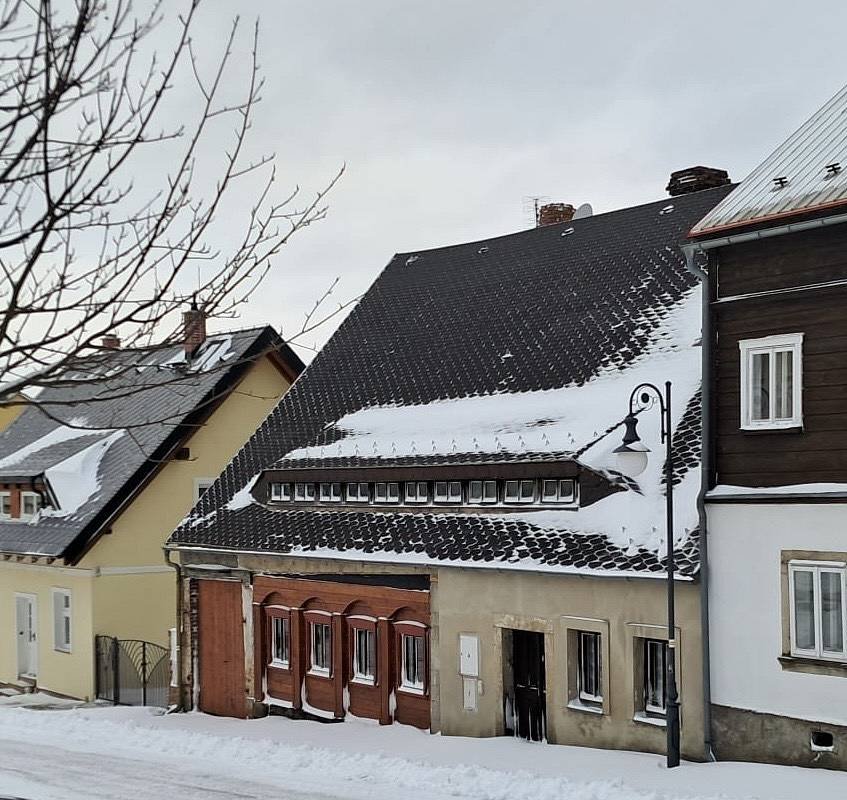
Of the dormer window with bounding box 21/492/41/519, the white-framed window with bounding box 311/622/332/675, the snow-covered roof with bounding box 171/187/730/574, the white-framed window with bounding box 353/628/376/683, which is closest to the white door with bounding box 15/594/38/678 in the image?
the dormer window with bounding box 21/492/41/519

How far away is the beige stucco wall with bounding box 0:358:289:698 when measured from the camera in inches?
1156

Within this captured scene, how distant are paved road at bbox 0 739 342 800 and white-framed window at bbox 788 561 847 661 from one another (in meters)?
6.41

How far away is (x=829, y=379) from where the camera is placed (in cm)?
1577

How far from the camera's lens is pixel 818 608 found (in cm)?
1573

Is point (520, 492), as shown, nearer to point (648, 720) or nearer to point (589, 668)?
point (589, 668)

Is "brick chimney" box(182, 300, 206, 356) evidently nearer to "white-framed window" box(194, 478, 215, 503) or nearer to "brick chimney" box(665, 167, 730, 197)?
"brick chimney" box(665, 167, 730, 197)

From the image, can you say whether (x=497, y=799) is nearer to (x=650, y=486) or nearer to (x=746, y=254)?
(x=650, y=486)

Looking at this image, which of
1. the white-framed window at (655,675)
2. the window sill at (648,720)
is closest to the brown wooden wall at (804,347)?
the white-framed window at (655,675)

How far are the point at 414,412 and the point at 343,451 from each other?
1.49 metres

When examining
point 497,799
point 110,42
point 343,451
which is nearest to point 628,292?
point 343,451

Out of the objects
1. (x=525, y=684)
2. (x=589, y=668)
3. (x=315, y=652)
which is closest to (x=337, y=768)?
(x=525, y=684)

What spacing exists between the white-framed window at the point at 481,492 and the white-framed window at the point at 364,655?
2954mm

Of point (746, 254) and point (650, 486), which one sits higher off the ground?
point (746, 254)

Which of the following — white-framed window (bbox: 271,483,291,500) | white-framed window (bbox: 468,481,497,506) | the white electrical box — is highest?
white-framed window (bbox: 468,481,497,506)
